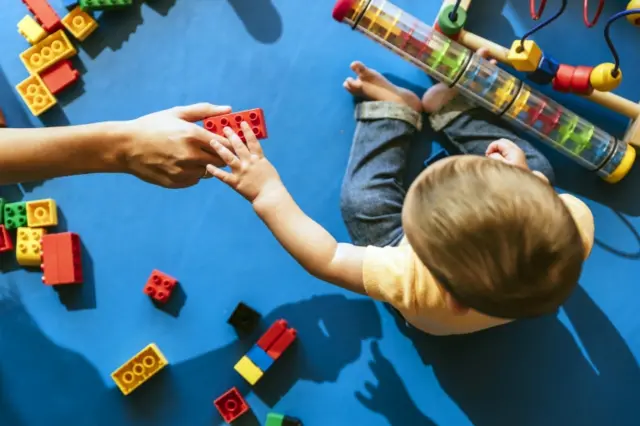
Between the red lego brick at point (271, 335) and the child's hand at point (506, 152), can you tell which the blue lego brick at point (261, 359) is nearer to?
the red lego brick at point (271, 335)

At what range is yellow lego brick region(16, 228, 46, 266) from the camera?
0.98 m

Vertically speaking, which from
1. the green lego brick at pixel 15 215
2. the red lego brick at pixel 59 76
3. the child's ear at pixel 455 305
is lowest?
the green lego brick at pixel 15 215

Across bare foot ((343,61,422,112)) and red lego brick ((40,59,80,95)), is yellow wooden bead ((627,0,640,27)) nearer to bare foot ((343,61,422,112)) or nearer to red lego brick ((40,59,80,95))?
bare foot ((343,61,422,112))

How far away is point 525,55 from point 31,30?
0.78 m

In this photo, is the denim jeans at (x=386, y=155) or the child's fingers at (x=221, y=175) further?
the denim jeans at (x=386, y=155)

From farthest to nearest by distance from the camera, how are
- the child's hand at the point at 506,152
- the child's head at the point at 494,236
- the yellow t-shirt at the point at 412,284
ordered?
the child's hand at the point at 506,152
the yellow t-shirt at the point at 412,284
the child's head at the point at 494,236

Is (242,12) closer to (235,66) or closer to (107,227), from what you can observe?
(235,66)

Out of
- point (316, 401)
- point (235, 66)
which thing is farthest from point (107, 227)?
point (316, 401)

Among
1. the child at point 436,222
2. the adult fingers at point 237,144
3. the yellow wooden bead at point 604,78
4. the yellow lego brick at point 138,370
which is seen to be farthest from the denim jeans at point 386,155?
the yellow lego brick at point 138,370

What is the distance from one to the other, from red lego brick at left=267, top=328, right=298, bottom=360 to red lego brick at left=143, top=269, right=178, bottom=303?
0.19 meters

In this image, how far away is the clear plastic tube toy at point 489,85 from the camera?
3.02ft

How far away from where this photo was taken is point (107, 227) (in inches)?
39.8

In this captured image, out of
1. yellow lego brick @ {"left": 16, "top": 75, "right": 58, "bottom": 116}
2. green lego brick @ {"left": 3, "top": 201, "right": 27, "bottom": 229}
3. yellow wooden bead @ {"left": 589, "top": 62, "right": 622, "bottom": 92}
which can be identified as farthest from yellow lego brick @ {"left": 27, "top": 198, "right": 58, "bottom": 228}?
yellow wooden bead @ {"left": 589, "top": 62, "right": 622, "bottom": 92}

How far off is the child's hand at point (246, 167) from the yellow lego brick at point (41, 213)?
1.28 feet
